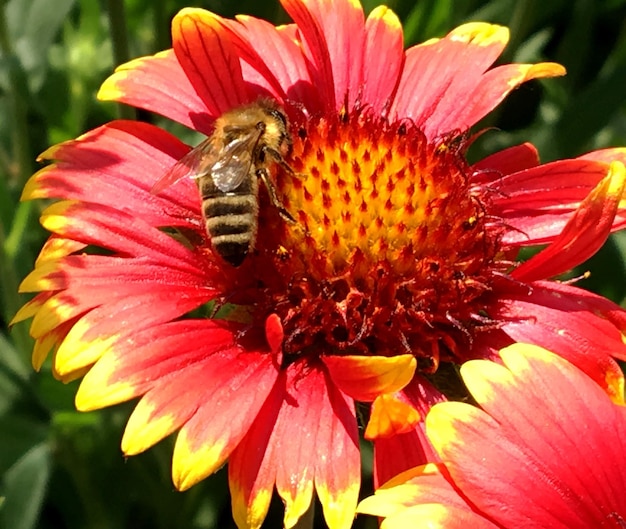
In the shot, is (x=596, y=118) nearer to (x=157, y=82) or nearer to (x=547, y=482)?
(x=157, y=82)

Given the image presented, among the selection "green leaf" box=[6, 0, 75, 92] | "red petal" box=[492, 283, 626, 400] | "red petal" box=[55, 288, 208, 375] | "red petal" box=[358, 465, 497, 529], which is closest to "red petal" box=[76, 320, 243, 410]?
"red petal" box=[55, 288, 208, 375]

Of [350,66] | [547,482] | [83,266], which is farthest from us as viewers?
[350,66]

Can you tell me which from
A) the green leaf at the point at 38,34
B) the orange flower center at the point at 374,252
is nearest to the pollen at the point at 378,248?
the orange flower center at the point at 374,252

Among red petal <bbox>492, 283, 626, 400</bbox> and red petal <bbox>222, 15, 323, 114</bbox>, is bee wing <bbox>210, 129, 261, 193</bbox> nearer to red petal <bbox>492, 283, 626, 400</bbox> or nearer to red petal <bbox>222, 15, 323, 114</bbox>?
red petal <bbox>222, 15, 323, 114</bbox>

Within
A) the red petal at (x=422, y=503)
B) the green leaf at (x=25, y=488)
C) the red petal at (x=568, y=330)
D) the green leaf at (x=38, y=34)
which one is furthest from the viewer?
the green leaf at (x=38, y=34)

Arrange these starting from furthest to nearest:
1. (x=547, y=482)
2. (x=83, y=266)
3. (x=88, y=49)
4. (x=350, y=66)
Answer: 1. (x=88, y=49)
2. (x=350, y=66)
3. (x=83, y=266)
4. (x=547, y=482)

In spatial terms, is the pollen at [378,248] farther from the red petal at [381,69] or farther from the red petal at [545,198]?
the red petal at [381,69]

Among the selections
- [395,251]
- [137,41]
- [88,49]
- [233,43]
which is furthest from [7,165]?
[395,251]

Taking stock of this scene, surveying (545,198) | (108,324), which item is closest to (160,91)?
(108,324)
